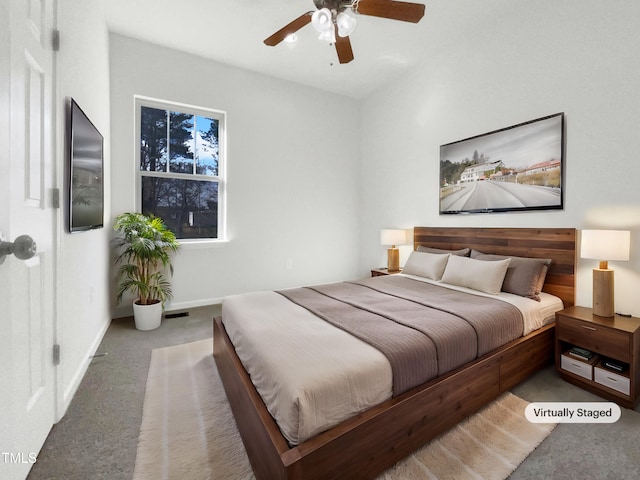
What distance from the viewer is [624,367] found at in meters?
1.87

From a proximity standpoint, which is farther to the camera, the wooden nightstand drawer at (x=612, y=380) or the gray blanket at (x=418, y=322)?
the wooden nightstand drawer at (x=612, y=380)

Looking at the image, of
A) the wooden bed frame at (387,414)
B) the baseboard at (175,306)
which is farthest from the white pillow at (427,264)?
the baseboard at (175,306)

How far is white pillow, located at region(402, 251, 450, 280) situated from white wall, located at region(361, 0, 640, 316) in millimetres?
561

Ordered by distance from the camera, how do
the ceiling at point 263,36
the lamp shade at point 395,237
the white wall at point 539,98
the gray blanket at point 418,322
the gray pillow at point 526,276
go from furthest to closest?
the lamp shade at point 395,237, the ceiling at point 263,36, the gray pillow at point 526,276, the white wall at point 539,98, the gray blanket at point 418,322

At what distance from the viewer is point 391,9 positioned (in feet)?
6.24

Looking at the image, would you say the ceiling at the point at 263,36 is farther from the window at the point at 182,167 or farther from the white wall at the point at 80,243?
the window at the point at 182,167

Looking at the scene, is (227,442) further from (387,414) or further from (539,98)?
(539,98)

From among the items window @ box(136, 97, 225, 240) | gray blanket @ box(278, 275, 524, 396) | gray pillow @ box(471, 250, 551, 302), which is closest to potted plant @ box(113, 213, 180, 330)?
window @ box(136, 97, 225, 240)

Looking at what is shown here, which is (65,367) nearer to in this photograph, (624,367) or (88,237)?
(88,237)

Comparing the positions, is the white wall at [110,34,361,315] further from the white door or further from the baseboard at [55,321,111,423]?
the white door

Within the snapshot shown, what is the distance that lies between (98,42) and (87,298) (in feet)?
7.52

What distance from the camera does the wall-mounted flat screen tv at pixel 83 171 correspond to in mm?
1809

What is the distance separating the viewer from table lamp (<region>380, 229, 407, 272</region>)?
151 inches

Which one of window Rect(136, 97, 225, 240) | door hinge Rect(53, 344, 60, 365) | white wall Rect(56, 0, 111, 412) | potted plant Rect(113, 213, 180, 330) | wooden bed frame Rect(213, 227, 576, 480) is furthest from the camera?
window Rect(136, 97, 225, 240)
